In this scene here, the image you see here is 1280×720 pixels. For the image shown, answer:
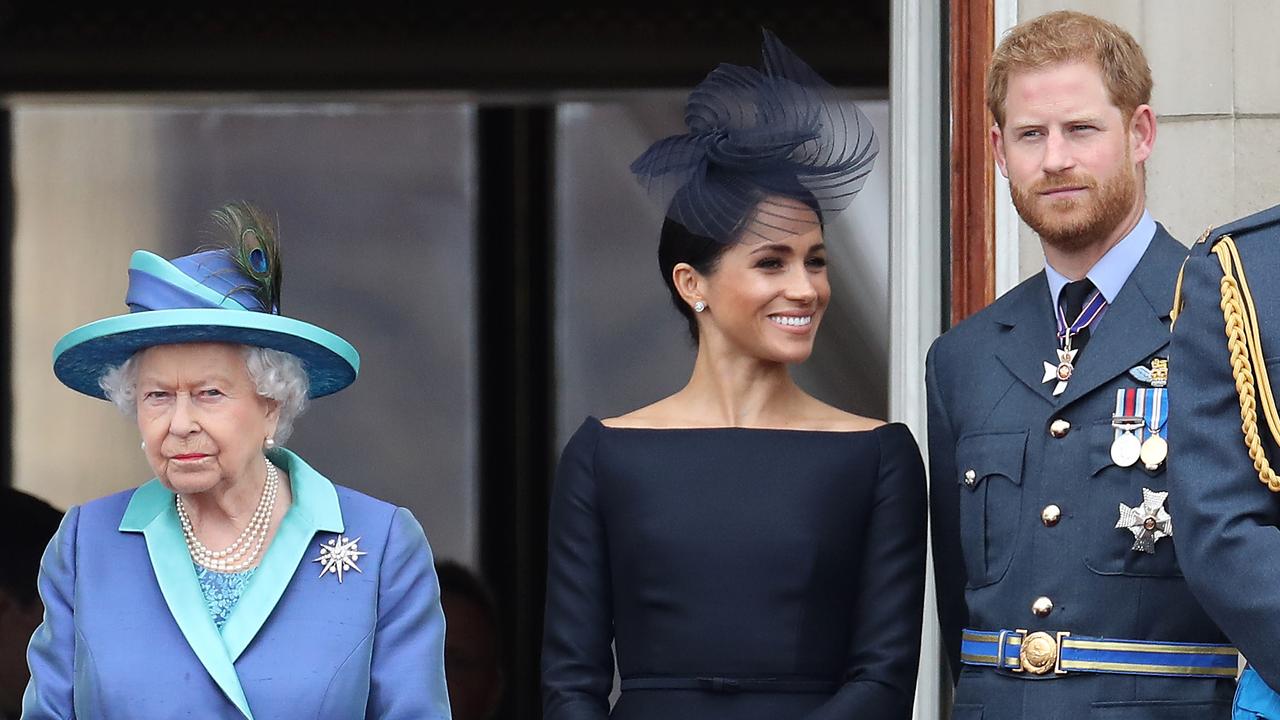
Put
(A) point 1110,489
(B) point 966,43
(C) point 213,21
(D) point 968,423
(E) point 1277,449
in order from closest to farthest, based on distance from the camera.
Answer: (E) point 1277,449, (A) point 1110,489, (D) point 968,423, (B) point 966,43, (C) point 213,21

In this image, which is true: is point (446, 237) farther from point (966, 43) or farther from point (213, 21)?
point (966, 43)

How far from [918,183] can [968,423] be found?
1169mm

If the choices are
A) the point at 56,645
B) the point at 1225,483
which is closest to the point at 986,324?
the point at 1225,483

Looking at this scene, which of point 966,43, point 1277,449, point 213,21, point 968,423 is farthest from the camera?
point 213,21

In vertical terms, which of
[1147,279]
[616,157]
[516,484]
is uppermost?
[616,157]

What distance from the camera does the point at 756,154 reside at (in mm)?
3619

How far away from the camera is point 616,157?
7625mm

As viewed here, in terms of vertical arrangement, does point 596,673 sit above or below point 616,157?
below

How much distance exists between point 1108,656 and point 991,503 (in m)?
0.31

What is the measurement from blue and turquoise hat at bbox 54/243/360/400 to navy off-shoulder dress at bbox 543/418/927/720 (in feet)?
1.61

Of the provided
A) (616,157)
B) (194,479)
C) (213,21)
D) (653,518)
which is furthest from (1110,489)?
(213,21)

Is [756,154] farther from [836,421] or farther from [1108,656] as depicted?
[1108,656]

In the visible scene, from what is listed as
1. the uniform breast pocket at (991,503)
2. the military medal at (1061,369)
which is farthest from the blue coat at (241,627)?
the military medal at (1061,369)

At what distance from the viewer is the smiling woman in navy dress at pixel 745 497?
136 inches
